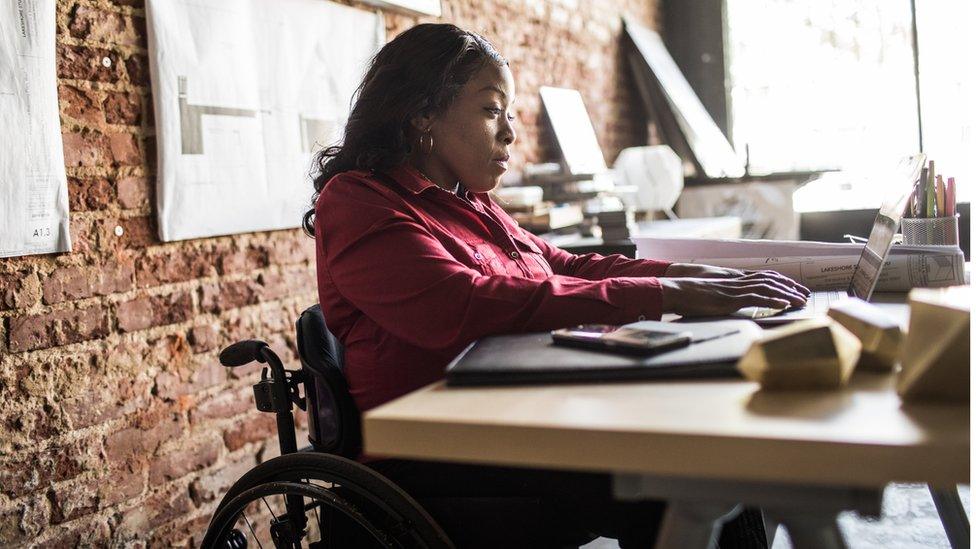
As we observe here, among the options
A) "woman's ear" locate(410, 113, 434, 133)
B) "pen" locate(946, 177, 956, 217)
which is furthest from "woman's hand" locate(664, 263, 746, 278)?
"woman's ear" locate(410, 113, 434, 133)

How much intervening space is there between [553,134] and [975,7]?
3248 mm

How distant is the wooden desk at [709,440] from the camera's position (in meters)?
0.63

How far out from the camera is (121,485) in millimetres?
1909

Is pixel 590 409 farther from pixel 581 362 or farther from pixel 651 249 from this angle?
pixel 651 249

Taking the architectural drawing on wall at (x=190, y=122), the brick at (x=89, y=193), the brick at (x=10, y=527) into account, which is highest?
the architectural drawing on wall at (x=190, y=122)

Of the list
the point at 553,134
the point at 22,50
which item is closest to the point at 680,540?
the point at 22,50

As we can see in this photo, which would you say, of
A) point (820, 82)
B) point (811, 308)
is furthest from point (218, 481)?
point (820, 82)

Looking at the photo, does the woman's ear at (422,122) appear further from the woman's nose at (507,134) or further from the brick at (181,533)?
the brick at (181,533)

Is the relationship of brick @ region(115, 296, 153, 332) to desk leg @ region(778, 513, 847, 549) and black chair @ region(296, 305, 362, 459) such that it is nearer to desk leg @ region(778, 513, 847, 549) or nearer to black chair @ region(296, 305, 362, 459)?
black chair @ region(296, 305, 362, 459)

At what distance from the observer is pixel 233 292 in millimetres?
2264

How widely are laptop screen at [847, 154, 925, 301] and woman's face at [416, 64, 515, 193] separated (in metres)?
0.70

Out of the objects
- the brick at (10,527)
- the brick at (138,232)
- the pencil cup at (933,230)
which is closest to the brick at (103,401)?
the brick at (10,527)

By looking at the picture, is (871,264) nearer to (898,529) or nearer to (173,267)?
(898,529)

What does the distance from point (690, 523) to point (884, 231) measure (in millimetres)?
757
